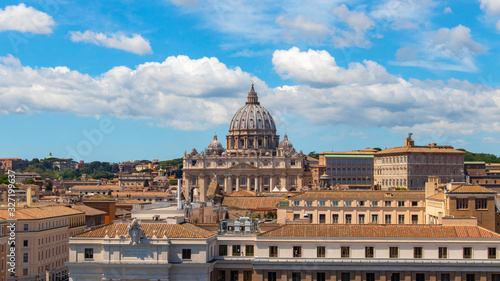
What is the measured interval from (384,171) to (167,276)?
140074mm

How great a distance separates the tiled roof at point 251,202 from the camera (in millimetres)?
91938

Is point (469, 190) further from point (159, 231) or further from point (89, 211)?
point (89, 211)

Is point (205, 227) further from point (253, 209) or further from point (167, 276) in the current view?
point (253, 209)

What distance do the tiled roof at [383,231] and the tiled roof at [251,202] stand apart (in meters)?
41.9

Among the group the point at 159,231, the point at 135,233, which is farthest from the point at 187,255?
the point at 135,233

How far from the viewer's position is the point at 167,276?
4581cm

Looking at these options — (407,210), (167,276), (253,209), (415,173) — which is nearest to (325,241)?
(167,276)

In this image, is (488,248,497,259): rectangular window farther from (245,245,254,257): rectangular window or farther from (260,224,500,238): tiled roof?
(245,245,254,257): rectangular window

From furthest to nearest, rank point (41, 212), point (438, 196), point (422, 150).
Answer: point (422, 150) → point (41, 212) → point (438, 196)

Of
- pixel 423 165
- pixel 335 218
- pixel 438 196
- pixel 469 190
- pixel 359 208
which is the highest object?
pixel 423 165

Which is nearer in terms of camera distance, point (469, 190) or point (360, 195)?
point (469, 190)

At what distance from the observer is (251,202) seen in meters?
95.1

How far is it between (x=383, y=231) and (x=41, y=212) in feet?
124

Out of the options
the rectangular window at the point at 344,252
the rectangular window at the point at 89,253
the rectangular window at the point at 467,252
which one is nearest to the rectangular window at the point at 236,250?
the rectangular window at the point at 344,252
